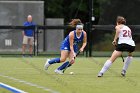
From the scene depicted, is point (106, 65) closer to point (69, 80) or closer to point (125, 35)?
point (125, 35)

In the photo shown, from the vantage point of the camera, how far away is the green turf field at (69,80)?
45.5ft

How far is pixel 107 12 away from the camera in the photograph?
30969 mm

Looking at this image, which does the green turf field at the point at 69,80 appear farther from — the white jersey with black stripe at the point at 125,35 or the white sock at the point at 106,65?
the white jersey with black stripe at the point at 125,35

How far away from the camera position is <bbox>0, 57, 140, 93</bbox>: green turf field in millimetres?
13859

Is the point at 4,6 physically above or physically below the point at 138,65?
above

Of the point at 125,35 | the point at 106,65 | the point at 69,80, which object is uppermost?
the point at 125,35

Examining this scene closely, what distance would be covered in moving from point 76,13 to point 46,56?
17479mm

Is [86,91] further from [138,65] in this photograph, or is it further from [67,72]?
[138,65]

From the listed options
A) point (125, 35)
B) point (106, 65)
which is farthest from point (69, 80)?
point (125, 35)

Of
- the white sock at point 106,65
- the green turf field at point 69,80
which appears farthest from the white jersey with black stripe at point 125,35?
the green turf field at point 69,80

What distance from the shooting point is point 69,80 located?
1600 centimetres

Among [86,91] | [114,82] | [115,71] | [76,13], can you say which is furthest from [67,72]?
[76,13]

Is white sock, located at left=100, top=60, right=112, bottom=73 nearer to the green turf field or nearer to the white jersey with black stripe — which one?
the green turf field

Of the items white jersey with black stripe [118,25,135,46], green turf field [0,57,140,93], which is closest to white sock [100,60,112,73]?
green turf field [0,57,140,93]
